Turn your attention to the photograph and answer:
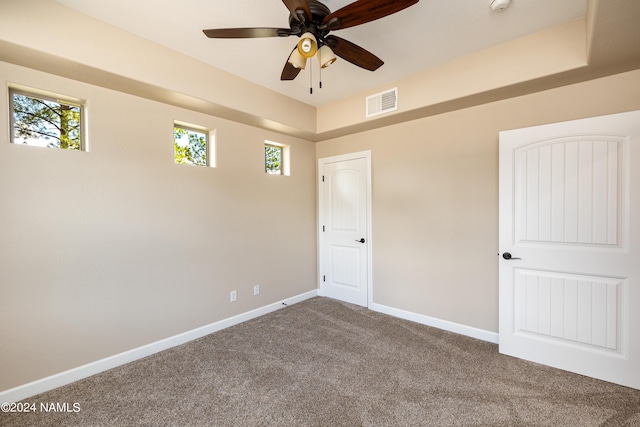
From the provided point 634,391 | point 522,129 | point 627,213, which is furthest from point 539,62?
point 634,391

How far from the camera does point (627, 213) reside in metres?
2.02

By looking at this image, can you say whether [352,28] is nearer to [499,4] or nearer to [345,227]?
[499,4]

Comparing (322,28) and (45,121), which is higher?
(322,28)

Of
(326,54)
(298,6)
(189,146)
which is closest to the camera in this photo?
(298,6)

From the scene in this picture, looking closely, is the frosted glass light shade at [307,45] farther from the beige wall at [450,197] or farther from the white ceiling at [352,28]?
the beige wall at [450,197]

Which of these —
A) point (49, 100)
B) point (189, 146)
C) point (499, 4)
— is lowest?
point (189, 146)

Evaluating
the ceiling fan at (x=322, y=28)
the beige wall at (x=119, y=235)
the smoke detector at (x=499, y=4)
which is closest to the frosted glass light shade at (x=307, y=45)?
the ceiling fan at (x=322, y=28)

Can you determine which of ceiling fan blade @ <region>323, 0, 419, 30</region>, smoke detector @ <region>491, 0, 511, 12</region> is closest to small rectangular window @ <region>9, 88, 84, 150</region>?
ceiling fan blade @ <region>323, 0, 419, 30</region>

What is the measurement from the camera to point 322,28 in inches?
67.2

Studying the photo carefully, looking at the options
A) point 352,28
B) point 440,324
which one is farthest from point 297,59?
point 440,324

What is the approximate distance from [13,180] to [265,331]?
251 cm

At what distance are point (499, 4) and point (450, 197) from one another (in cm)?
172

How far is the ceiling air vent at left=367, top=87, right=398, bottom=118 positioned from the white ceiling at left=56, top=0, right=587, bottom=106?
0.93 feet

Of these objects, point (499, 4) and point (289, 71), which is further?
point (289, 71)
